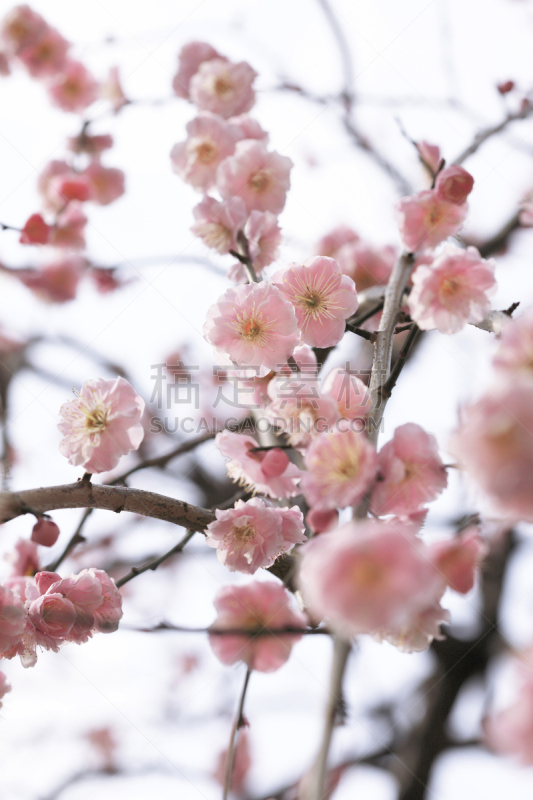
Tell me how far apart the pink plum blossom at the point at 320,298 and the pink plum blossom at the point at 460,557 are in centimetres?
53

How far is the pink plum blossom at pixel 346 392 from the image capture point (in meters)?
1.04

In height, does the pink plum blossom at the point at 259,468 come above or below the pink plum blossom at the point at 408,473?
above

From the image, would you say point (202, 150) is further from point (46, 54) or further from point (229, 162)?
point (46, 54)

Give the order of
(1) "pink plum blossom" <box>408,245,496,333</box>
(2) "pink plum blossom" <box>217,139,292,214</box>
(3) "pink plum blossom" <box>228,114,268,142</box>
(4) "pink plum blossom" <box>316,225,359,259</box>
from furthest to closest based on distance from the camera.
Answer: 1. (4) "pink plum blossom" <box>316,225,359,259</box>
2. (3) "pink plum blossom" <box>228,114,268,142</box>
3. (2) "pink plum blossom" <box>217,139,292,214</box>
4. (1) "pink plum blossom" <box>408,245,496,333</box>

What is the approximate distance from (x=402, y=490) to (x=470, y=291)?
575mm

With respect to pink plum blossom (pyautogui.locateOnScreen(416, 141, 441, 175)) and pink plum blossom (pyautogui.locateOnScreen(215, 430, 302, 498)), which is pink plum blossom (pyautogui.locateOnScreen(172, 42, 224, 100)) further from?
pink plum blossom (pyautogui.locateOnScreen(215, 430, 302, 498))

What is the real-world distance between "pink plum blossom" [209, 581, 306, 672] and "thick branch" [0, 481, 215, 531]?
0.29 meters

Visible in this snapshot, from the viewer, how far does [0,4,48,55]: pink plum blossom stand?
3080 millimetres

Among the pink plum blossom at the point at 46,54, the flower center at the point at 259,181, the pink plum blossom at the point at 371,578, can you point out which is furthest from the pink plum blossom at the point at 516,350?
the pink plum blossom at the point at 46,54

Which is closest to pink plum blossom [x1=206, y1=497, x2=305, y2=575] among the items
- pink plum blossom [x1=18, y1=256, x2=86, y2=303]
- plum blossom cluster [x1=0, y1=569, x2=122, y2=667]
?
plum blossom cluster [x1=0, y1=569, x2=122, y2=667]

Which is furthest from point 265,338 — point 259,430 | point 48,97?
point 48,97

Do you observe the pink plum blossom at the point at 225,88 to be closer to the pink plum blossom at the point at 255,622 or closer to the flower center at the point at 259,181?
the flower center at the point at 259,181

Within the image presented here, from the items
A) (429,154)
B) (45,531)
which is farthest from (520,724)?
(429,154)

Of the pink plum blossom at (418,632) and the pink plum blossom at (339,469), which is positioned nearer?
the pink plum blossom at (339,469)
